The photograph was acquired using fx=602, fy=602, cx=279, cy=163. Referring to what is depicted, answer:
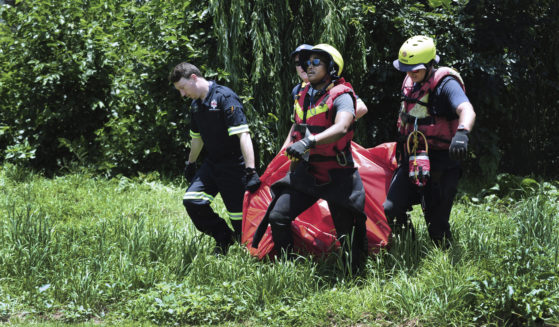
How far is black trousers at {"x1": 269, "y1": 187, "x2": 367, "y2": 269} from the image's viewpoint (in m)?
4.68

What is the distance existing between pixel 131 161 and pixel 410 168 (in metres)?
5.36

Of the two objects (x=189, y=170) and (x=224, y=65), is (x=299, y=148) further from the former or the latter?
(x=224, y=65)

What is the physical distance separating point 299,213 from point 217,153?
42.5 inches

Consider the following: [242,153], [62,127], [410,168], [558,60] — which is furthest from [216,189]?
[558,60]

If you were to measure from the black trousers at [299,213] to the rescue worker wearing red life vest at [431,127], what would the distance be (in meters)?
0.30

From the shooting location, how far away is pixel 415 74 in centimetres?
473

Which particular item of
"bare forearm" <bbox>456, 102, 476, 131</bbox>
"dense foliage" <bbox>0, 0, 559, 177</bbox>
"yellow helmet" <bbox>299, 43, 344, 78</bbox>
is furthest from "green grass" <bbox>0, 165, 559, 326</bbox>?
"dense foliage" <bbox>0, 0, 559, 177</bbox>

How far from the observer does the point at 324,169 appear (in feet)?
15.3

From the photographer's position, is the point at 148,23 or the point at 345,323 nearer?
the point at 345,323

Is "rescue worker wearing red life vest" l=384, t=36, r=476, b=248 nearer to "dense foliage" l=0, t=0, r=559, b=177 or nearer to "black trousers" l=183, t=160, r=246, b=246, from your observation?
"black trousers" l=183, t=160, r=246, b=246

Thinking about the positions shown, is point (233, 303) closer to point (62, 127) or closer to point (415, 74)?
point (415, 74)

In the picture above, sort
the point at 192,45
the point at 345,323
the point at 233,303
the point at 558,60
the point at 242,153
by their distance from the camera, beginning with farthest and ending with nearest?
the point at 558,60 → the point at 192,45 → the point at 242,153 → the point at 233,303 → the point at 345,323

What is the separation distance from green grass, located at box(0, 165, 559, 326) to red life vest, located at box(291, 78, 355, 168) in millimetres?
834

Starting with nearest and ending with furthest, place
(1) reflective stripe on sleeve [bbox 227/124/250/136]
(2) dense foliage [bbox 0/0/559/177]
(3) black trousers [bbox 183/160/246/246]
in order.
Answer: (1) reflective stripe on sleeve [bbox 227/124/250/136] < (3) black trousers [bbox 183/160/246/246] < (2) dense foliage [bbox 0/0/559/177]
